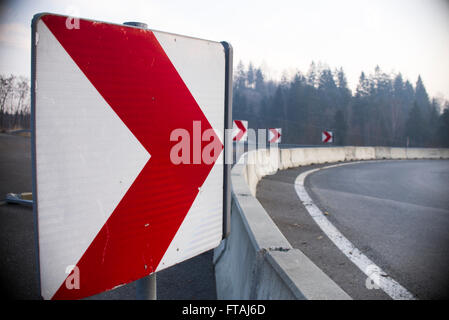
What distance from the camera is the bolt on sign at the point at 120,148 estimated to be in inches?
43.5

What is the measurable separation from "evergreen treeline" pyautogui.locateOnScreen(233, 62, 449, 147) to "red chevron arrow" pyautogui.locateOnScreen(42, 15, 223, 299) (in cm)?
7990

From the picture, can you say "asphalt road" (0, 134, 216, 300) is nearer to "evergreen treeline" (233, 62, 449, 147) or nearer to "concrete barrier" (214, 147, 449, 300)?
"concrete barrier" (214, 147, 449, 300)

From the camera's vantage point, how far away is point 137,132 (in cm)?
134

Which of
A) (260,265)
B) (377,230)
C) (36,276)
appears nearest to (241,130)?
(377,230)

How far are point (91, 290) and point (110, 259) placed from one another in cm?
12

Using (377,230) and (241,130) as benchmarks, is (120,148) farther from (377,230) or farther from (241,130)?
(241,130)

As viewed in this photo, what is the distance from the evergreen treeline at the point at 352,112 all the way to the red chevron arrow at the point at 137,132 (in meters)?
79.9

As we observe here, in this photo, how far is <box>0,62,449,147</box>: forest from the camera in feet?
283

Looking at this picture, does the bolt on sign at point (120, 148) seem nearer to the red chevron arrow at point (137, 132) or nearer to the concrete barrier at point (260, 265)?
the red chevron arrow at point (137, 132)

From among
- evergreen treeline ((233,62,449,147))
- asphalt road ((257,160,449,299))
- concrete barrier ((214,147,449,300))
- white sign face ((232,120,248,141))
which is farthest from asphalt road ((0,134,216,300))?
evergreen treeline ((233,62,449,147))

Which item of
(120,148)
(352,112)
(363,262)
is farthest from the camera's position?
(352,112)

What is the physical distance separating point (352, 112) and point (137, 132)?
10902cm
